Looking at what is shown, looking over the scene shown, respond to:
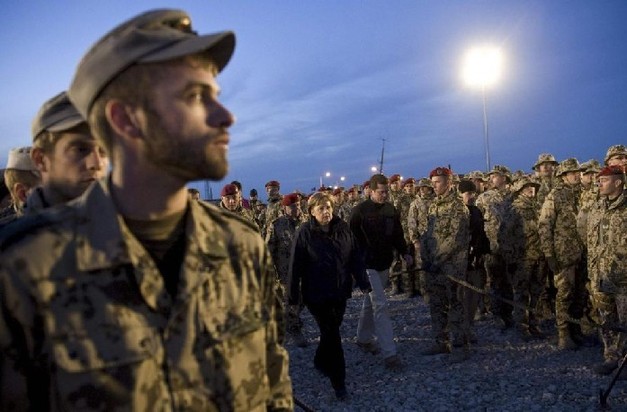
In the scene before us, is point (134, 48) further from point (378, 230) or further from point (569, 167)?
point (569, 167)

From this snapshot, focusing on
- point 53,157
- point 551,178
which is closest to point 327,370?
point 53,157

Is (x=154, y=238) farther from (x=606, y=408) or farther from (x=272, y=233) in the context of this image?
(x=272, y=233)

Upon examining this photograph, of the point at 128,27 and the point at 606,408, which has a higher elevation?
the point at 128,27

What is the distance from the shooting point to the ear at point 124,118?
1.71 meters

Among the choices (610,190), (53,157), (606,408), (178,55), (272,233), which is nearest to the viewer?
(178,55)

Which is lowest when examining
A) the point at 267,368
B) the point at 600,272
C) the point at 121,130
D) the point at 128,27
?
the point at 600,272

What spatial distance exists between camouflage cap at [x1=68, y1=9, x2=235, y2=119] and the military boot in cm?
803

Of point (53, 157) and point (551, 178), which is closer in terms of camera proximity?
point (53, 157)

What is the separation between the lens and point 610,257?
639 cm

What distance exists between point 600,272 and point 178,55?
22.3 ft

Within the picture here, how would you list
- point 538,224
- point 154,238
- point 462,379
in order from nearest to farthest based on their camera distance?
point 154,238, point 462,379, point 538,224

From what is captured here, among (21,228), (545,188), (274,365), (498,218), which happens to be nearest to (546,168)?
(545,188)

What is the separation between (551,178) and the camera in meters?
11.1

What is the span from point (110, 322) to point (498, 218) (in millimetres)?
9457
